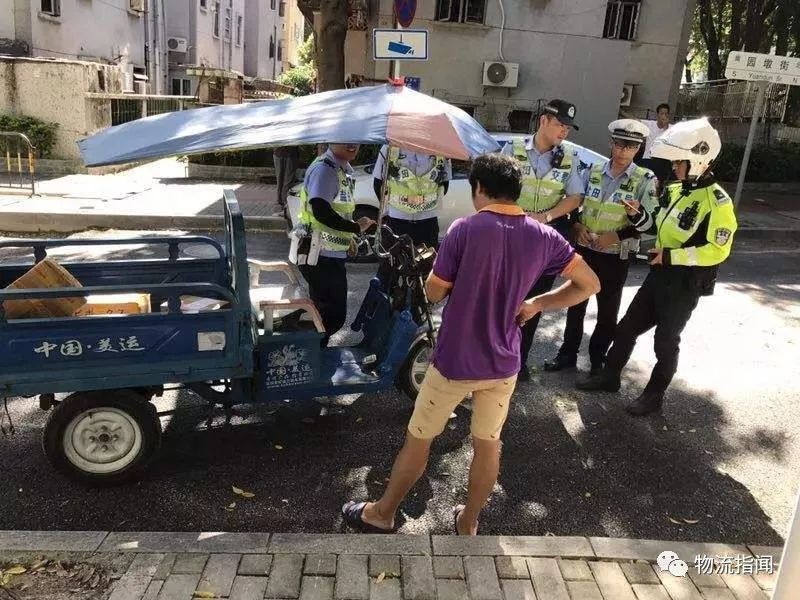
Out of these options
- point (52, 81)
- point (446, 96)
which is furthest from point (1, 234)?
point (446, 96)

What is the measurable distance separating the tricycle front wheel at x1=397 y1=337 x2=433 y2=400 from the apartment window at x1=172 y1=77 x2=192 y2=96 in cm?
2601

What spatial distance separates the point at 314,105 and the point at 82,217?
6847 mm

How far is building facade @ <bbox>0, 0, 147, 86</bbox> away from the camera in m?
15.5

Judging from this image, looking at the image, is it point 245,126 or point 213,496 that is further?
point 213,496

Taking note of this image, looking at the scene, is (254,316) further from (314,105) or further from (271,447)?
(314,105)

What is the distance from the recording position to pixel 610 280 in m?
4.67

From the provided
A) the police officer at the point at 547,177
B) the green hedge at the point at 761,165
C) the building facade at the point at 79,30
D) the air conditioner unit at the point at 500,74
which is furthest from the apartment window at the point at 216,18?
the police officer at the point at 547,177

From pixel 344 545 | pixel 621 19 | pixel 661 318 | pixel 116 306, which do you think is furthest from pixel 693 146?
pixel 621 19

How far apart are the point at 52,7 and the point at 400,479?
18705mm

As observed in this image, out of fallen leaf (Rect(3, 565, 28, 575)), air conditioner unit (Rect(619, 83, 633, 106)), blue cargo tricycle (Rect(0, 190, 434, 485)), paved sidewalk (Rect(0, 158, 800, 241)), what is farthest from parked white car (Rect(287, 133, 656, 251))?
air conditioner unit (Rect(619, 83, 633, 106))

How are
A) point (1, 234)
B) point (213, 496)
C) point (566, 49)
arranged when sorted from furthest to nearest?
point (566, 49) < point (1, 234) < point (213, 496)

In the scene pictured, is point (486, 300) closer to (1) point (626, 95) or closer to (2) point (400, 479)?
(2) point (400, 479)

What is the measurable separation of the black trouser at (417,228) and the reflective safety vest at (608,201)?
1165mm

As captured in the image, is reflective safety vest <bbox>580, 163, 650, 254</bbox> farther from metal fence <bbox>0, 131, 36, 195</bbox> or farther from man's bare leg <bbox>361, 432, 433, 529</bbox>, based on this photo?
metal fence <bbox>0, 131, 36, 195</bbox>
